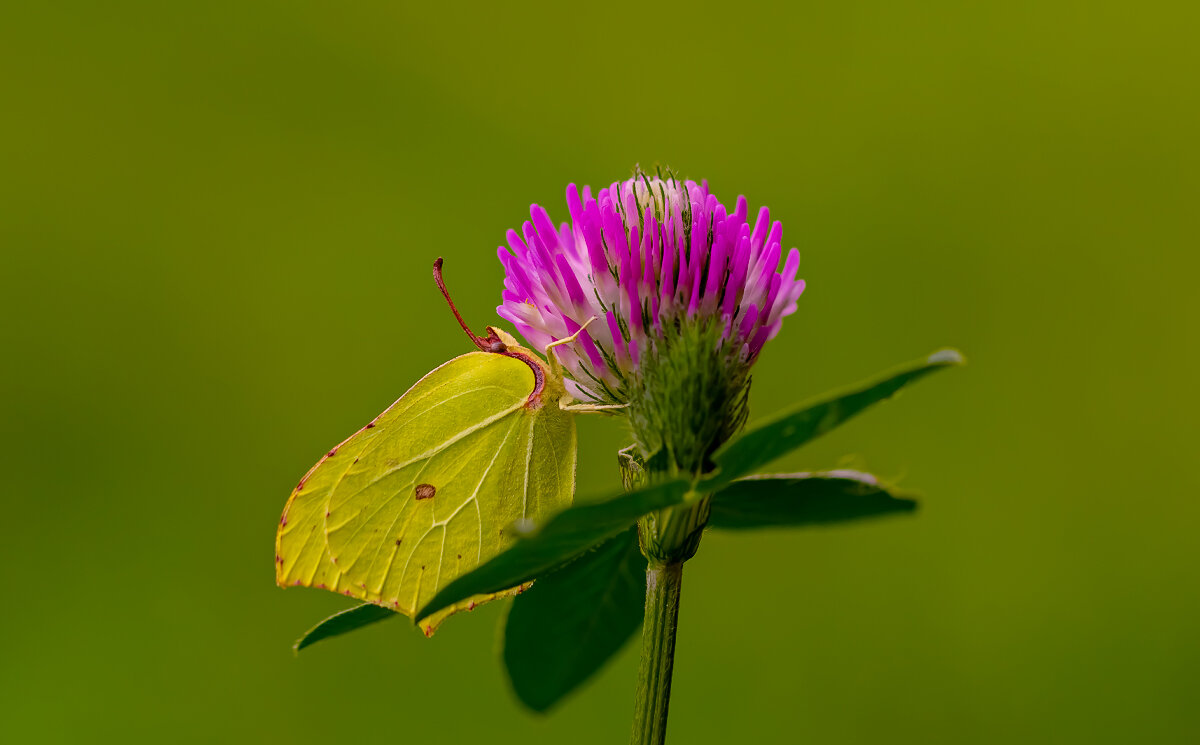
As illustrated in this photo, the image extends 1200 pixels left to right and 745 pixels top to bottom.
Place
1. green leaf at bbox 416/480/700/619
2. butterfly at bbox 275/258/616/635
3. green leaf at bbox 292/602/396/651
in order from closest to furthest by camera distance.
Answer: green leaf at bbox 416/480/700/619
green leaf at bbox 292/602/396/651
butterfly at bbox 275/258/616/635

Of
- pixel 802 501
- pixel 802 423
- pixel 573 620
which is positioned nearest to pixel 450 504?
pixel 573 620

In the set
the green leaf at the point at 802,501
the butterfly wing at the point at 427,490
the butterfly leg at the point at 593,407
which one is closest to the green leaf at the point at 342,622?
the butterfly wing at the point at 427,490

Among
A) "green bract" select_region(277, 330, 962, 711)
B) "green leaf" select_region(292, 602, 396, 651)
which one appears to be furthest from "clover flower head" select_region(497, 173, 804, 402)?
"green leaf" select_region(292, 602, 396, 651)

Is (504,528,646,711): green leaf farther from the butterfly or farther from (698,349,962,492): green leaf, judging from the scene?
the butterfly

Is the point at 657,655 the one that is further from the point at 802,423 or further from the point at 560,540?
the point at 802,423

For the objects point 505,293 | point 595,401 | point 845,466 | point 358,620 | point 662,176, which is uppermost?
point 662,176

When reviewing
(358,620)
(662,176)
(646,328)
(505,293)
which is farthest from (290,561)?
(662,176)

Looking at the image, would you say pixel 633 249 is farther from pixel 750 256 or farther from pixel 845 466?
pixel 845 466
